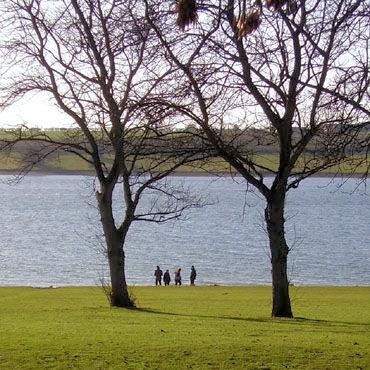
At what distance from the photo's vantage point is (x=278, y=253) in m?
14.8

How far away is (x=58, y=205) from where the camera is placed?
97375 millimetres

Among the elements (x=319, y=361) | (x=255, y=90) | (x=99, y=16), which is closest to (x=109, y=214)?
(x=99, y=16)

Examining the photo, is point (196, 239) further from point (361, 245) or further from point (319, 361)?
point (319, 361)

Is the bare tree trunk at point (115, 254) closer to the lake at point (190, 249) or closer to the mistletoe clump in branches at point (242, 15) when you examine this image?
the lake at point (190, 249)

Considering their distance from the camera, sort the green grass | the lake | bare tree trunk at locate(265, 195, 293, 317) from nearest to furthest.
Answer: the green grass → bare tree trunk at locate(265, 195, 293, 317) → the lake

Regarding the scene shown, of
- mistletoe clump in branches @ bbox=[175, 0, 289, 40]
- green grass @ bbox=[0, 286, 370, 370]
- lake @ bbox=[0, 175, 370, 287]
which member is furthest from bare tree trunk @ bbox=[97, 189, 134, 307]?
mistletoe clump in branches @ bbox=[175, 0, 289, 40]

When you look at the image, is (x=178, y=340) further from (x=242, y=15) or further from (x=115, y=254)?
(x=115, y=254)

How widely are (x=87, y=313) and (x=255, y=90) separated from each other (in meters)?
6.32

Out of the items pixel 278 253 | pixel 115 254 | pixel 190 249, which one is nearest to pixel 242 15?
pixel 278 253

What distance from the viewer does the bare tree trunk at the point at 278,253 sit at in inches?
574

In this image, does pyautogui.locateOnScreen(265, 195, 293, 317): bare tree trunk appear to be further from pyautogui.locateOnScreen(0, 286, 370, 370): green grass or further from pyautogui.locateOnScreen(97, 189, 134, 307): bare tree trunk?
pyautogui.locateOnScreen(97, 189, 134, 307): bare tree trunk

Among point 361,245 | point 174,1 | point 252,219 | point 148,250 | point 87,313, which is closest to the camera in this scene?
point 174,1

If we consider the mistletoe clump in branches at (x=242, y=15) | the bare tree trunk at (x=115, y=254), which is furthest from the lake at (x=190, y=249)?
the mistletoe clump in branches at (x=242, y=15)

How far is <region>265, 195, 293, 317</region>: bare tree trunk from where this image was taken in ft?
47.8
